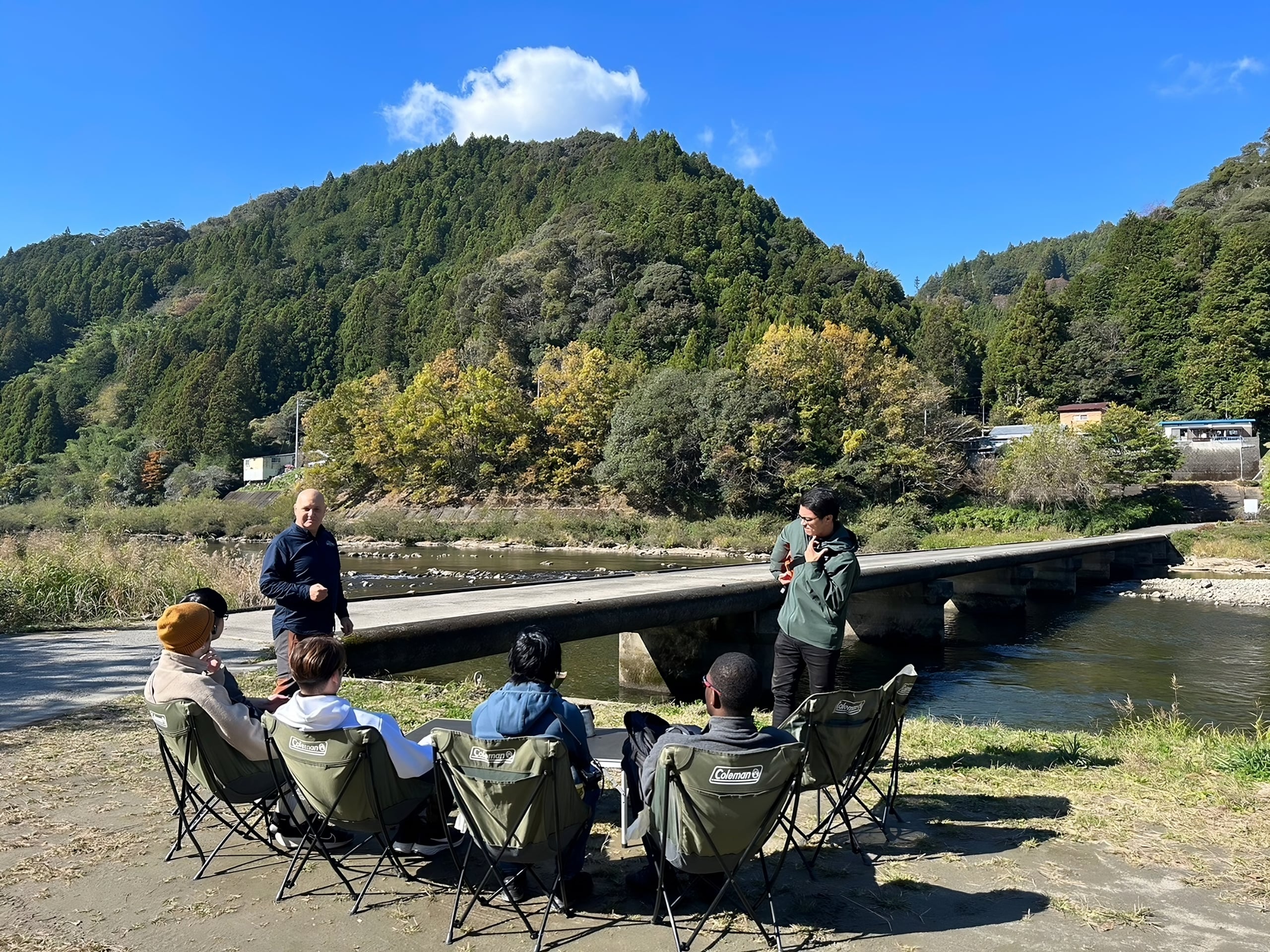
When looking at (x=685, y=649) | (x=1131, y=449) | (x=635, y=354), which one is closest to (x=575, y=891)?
(x=685, y=649)

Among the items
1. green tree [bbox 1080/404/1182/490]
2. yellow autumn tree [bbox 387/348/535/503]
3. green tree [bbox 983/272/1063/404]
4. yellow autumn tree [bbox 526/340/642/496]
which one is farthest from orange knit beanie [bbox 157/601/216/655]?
green tree [bbox 983/272/1063/404]

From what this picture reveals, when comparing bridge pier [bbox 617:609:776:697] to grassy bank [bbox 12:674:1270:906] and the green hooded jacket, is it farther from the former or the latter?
the green hooded jacket

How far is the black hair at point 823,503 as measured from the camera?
530cm

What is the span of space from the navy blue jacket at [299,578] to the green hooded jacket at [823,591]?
3037 mm

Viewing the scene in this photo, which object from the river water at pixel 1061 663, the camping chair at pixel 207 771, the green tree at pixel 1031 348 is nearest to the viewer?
the camping chair at pixel 207 771

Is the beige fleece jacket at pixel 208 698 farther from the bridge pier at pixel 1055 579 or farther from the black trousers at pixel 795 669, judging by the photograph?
the bridge pier at pixel 1055 579

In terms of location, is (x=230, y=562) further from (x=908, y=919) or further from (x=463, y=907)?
(x=908, y=919)

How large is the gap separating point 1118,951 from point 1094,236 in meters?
173

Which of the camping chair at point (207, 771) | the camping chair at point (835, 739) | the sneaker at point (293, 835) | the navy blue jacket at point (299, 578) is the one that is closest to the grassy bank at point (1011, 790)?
the camping chair at point (207, 771)

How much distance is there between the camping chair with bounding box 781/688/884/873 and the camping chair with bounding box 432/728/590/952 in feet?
4.09

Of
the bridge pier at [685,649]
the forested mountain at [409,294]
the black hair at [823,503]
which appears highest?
the forested mountain at [409,294]

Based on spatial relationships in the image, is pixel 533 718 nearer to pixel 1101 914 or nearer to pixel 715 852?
pixel 715 852

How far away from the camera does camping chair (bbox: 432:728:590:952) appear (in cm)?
331

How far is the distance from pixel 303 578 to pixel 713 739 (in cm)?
334
